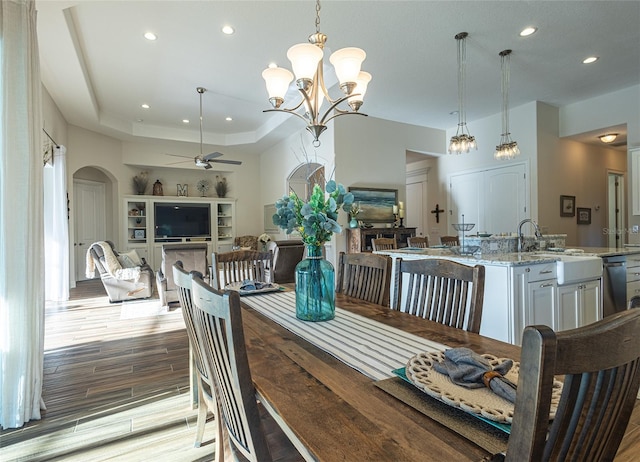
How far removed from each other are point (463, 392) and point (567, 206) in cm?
660

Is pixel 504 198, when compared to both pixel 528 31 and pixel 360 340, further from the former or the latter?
pixel 360 340

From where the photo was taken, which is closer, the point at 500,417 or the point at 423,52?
the point at 500,417

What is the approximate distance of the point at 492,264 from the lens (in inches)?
99.2

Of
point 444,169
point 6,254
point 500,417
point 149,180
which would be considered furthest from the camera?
point 149,180

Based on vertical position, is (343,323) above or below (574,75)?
below

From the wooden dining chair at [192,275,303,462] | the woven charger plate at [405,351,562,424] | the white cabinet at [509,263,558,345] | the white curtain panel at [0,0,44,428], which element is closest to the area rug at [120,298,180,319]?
the white curtain panel at [0,0,44,428]

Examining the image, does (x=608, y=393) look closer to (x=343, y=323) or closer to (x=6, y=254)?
(x=343, y=323)

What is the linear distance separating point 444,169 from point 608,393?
7.33m

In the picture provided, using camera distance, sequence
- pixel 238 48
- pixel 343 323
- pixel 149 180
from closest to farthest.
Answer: pixel 343 323, pixel 238 48, pixel 149 180

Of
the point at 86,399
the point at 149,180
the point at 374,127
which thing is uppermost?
the point at 374,127

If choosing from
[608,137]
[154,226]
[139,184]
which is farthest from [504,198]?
[139,184]

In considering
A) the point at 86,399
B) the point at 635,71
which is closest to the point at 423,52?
the point at 635,71

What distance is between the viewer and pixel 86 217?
7.55m

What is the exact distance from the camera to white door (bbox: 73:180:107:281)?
7250mm
